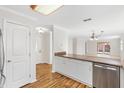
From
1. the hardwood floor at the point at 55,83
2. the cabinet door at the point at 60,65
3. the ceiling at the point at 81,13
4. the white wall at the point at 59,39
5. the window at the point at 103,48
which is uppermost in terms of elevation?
the ceiling at the point at 81,13

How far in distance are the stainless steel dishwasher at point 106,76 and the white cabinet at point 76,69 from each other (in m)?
0.20

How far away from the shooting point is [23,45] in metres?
2.85

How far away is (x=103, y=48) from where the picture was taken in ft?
21.6

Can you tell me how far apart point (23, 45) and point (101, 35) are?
488 centimetres

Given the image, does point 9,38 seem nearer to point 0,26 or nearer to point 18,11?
point 0,26

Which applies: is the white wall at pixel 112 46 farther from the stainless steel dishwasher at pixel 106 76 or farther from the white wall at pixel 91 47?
the stainless steel dishwasher at pixel 106 76

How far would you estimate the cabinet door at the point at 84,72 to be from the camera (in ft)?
9.29

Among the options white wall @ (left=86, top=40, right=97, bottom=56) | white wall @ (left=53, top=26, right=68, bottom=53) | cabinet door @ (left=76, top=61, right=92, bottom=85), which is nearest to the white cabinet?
cabinet door @ (left=76, top=61, right=92, bottom=85)

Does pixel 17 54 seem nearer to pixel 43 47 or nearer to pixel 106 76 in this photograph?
pixel 106 76

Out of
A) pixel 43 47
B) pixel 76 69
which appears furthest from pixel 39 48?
pixel 76 69

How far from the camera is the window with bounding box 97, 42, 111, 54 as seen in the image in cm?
639

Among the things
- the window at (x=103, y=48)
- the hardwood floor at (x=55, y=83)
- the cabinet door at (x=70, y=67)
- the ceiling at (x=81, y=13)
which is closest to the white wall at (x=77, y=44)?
the window at (x=103, y=48)

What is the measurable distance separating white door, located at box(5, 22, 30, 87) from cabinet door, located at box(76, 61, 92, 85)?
1.70m

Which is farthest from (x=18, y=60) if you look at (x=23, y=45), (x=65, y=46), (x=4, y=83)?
(x=65, y=46)
